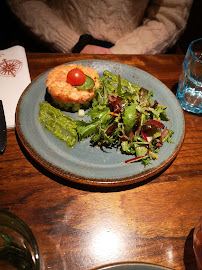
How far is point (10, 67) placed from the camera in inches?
81.9

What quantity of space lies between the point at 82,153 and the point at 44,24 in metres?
1.98

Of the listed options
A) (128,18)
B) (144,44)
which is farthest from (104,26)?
(144,44)

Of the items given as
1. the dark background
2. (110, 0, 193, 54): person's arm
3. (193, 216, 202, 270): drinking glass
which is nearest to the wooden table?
(193, 216, 202, 270): drinking glass

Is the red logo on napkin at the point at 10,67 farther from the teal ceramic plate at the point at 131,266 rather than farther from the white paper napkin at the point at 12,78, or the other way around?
the teal ceramic plate at the point at 131,266

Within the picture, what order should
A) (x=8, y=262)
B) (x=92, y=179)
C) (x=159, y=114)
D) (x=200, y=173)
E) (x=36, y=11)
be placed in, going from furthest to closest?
(x=36, y=11)
(x=159, y=114)
(x=200, y=173)
(x=92, y=179)
(x=8, y=262)

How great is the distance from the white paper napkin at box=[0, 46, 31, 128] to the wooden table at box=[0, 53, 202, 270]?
24 cm

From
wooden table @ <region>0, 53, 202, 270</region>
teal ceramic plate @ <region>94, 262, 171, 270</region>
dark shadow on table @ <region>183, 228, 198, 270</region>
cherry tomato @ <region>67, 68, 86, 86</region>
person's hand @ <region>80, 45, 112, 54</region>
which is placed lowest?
dark shadow on table @ <region>183, 228, 198, 270</region>

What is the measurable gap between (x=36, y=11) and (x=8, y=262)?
9.16 feet

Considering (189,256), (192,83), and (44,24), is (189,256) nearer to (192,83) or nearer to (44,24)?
(192,83)

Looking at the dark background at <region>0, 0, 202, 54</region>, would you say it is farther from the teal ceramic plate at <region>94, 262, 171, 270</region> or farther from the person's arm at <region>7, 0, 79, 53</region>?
the teal ceramic plate at <region>94, 262, 171, 270</region>

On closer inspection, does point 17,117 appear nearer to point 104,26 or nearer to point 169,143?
point 169,143

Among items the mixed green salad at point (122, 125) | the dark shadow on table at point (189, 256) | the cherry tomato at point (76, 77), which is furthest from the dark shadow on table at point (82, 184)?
the cherry tomato at point (76, 77)

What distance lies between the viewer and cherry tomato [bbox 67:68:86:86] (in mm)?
1771

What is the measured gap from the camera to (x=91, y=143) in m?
1.64
